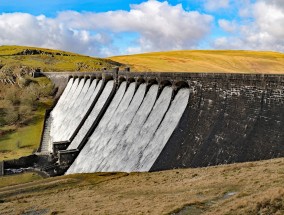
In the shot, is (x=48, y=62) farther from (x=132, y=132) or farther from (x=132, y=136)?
(x=132, y=136)

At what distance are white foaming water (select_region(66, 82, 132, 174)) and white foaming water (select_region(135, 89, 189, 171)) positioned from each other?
11.1 meters

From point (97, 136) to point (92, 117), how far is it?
8.50 meters

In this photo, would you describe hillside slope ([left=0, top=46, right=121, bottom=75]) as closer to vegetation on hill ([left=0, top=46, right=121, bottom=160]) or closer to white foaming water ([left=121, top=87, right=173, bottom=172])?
vegetation on hill ([left=0, top=46, right=121, bottom=160])

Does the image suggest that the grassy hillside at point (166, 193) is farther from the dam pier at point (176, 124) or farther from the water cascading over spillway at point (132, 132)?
the water cascading over spillway at point (132, 132)

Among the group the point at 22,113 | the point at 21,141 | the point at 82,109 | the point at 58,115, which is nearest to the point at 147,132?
the point at 82,109

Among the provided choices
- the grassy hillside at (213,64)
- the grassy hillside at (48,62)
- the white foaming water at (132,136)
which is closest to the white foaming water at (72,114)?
the white foaming water at (132,136)

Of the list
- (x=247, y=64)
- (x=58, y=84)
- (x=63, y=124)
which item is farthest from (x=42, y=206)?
(x=247, y=64)

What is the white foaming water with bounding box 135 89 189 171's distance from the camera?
34625mm

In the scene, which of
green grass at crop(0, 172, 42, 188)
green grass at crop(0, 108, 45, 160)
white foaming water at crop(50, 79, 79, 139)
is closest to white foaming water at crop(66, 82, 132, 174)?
green grass at crop(0, 172, 42, 188)

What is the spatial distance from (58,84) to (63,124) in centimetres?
4303

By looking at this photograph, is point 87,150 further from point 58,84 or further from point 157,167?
point 58,84

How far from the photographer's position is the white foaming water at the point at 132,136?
128 ft

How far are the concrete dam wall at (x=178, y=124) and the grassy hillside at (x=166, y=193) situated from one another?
6.84 feet

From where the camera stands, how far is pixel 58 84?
11488cm
